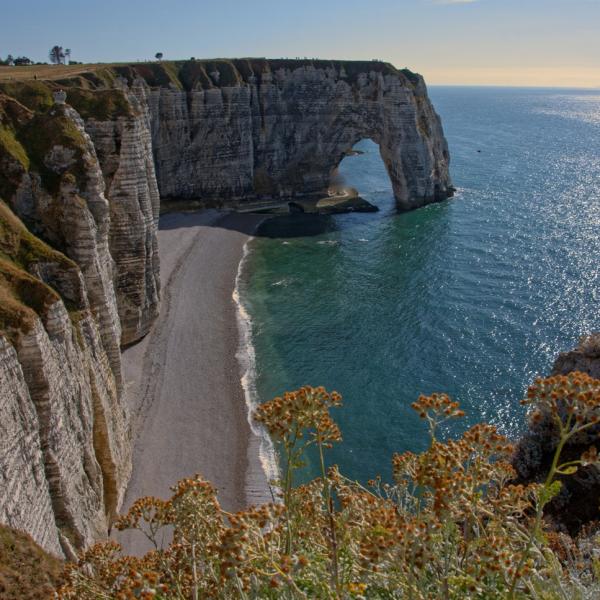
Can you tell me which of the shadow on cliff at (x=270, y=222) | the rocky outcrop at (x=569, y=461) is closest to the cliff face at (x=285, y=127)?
the shadow on cliff at (x=270, y=222)

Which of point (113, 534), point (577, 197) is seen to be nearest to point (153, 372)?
point (113, 534)

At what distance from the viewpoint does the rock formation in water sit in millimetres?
21969

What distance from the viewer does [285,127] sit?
92438 millimetres

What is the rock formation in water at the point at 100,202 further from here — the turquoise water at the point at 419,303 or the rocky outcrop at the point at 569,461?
the rocky outcrop at the point at 569,461

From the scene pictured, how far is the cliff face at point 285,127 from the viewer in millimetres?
83500

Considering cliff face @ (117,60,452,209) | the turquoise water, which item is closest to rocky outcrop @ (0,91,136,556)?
the turquoise water

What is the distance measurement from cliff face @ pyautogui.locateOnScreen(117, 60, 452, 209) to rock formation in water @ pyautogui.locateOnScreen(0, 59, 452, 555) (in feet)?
0.76

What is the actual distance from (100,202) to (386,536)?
29902 mm

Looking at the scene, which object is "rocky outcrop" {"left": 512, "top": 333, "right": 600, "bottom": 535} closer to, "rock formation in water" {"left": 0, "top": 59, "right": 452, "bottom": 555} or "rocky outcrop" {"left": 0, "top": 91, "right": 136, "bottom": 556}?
"rocky outcrop" {"left": 0, "top": 91, "right": 136, "bottom": 556}

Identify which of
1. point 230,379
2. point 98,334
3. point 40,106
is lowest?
point 230,379

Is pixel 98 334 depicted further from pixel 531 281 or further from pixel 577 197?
pixel 577 197

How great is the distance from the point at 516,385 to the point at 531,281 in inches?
899

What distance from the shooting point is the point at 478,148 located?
503ft

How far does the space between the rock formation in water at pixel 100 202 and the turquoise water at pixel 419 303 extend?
40.1 ft
